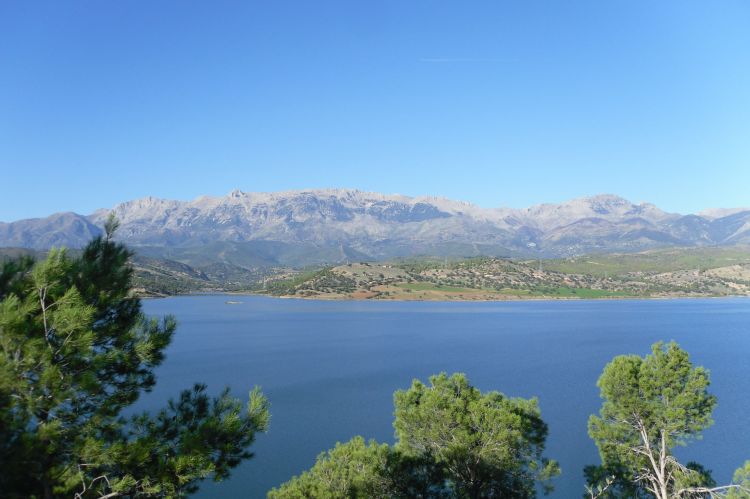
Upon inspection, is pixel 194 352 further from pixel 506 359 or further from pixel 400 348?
pixel 506 359

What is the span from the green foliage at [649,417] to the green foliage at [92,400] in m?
17.0

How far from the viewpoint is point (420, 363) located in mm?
80188

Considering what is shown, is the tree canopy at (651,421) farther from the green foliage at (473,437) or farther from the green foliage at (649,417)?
the green foliage at (473,437)

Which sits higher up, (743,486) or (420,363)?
(743,486)

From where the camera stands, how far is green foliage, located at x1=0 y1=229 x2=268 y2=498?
29.4 feet

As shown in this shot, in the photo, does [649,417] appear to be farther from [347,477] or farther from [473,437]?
[347,477]

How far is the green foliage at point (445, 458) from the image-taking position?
18703mm

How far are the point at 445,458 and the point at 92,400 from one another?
44.2 feet

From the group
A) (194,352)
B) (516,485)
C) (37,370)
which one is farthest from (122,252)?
(194,352)

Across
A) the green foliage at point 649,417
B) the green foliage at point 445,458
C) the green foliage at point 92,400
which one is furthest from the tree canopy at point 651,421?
the green foliage at point 92,400

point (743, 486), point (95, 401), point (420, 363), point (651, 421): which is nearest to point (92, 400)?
point (95, 401)

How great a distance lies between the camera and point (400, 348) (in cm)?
9562

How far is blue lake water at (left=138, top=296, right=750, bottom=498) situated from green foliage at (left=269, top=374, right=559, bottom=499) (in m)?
15.7

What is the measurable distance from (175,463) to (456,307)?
178 m
